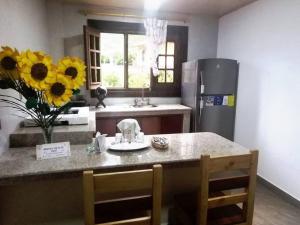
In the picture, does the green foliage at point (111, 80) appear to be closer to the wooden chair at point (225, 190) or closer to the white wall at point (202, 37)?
the white wall at point (202, 37)

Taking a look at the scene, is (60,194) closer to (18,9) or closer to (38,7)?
Result: (18,9)

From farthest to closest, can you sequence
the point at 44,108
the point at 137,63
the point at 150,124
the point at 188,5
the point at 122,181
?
the point at 137,63, the point at 150,124, the point at 188,5, the point at 44,108, the point at 122,181

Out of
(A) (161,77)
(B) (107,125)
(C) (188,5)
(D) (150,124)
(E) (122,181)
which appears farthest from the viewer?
(A) (161,77)

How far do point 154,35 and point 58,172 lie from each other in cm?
281

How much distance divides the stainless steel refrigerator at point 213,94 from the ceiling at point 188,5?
0.79 meters

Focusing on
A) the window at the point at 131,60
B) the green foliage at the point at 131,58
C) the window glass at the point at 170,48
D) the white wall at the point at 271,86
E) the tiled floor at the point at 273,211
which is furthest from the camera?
the window glass at the point at 170,48

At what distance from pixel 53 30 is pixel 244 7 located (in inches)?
111

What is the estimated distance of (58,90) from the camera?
45.0 inches

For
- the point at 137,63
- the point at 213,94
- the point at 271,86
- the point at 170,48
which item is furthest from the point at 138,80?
the point at 271,86

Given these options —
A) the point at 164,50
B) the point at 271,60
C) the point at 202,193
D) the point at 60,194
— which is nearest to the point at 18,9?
the point at 60,194

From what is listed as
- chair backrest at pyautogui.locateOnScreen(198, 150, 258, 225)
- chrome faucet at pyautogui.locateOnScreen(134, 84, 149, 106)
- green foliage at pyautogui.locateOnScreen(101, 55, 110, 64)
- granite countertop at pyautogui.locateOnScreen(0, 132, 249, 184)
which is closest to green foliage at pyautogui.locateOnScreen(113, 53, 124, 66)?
green foliage at pyautogui.locateOnScreen(101, 55, 110, 64)

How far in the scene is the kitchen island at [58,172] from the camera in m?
1.25

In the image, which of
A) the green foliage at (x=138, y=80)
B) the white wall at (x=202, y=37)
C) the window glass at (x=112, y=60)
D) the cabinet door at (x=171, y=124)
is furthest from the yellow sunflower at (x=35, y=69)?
the white wall at (x=202, y=37)

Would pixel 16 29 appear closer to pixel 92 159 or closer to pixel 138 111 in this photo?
pixel 92 159
